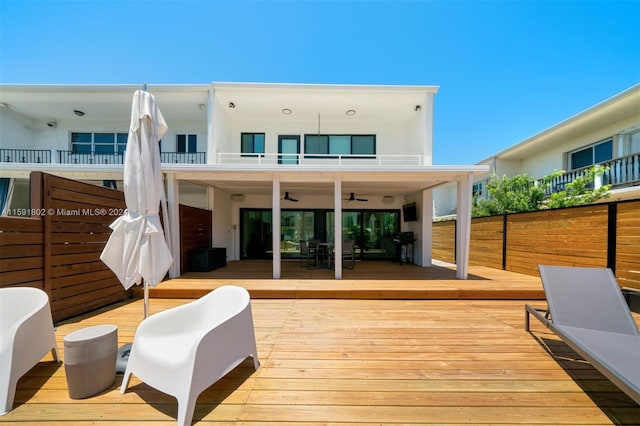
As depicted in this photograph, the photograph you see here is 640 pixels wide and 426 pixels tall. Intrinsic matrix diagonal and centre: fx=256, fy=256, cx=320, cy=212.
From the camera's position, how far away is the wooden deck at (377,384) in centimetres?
196

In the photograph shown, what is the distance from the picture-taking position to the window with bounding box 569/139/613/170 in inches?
371

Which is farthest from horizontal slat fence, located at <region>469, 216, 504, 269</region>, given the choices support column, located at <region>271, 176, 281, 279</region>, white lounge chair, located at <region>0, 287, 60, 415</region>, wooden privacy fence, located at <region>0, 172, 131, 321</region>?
wooden privacy fence, located at <region>0, 172, 131, 321</region>

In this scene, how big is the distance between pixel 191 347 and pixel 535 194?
11.4 meters

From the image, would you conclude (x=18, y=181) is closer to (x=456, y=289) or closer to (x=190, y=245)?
(x=190, y=245)

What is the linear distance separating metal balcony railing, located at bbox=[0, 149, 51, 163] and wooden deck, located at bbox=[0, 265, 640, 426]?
9624 mm

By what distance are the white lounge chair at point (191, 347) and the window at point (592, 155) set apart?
44.6 ft

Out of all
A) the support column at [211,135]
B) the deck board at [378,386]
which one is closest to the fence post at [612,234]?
the deck board at [378,386]

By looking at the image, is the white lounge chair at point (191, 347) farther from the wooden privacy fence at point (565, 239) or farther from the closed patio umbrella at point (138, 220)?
the wooden privacy fence at point (565, 239)

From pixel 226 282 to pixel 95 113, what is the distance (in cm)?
896

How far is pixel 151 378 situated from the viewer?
2.05 meters

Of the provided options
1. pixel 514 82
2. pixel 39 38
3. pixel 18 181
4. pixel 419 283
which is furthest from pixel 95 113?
pixel 514 82

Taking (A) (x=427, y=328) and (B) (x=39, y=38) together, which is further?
(B) (x=39, y=38)

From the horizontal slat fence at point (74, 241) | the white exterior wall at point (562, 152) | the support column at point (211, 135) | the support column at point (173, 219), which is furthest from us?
the white exterior wall at point (562, 152)

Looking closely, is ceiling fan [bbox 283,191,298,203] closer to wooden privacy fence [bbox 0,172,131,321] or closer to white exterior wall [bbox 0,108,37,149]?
wooden privacy fence [bbox 0,172,131,321]
